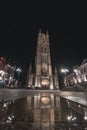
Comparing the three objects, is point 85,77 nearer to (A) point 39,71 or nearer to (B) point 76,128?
(A) point 39,71

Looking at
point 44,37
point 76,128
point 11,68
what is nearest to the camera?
point 76,128

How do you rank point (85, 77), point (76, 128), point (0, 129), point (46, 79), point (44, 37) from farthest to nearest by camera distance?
point (44, 37) → point (46, 79) → point (85, 77) → point (76, 128) → point (0, 129)

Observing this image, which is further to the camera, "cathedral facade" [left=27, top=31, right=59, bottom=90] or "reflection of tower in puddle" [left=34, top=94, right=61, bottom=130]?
"cathedral facade" [left=27, top=31, right=59, bottom=90]

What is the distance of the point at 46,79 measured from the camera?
4831 cm

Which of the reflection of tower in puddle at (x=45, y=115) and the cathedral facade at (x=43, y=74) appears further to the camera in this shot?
the cathedral facade at (x=43, y=74)

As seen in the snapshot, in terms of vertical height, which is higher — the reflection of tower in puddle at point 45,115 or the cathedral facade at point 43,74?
the cathedral facade at point 43,74

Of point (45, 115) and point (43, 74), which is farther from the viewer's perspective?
point (43, 74)

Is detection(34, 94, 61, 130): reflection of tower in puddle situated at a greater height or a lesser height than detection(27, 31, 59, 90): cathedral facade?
lesser

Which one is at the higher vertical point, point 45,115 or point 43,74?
point 43,74

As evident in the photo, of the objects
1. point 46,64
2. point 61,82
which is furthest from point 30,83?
point 61,82

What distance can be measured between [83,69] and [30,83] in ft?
79.7

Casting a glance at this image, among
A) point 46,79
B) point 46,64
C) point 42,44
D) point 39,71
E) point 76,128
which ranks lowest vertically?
point 76,128

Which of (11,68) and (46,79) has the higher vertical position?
(11,68)

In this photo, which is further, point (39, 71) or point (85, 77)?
point (39, 71)
